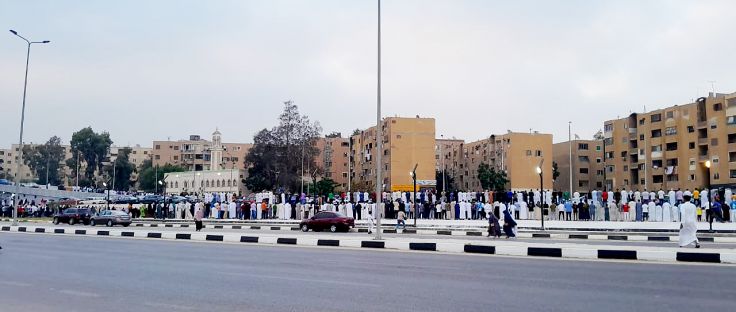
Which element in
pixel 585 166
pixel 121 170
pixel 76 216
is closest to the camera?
pixel 76 216

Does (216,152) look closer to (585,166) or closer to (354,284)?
(585,166)

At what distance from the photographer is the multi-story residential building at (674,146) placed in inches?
2596

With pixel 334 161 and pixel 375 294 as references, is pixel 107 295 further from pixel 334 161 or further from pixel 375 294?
pixel 334 161

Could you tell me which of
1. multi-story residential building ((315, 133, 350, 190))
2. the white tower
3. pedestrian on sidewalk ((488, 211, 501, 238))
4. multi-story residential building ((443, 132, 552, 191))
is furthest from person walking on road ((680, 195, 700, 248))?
the white tower

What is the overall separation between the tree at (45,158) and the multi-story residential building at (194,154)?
85.9 feet

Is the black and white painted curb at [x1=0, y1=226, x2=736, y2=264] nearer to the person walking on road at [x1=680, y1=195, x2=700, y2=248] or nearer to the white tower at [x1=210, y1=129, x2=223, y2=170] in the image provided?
the person walking on road at [x1=680, y1=195, x2=700, y2=248]

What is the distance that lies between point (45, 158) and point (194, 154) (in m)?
38.7

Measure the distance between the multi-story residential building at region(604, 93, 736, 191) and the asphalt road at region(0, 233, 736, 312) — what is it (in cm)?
6003

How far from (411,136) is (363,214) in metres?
45.7

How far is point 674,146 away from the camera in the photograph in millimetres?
73375

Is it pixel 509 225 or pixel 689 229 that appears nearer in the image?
pixel 689 229

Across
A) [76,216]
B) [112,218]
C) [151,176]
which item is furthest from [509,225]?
[151,176]

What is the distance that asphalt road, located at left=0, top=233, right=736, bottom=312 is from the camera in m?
8.14

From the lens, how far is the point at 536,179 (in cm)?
8750
